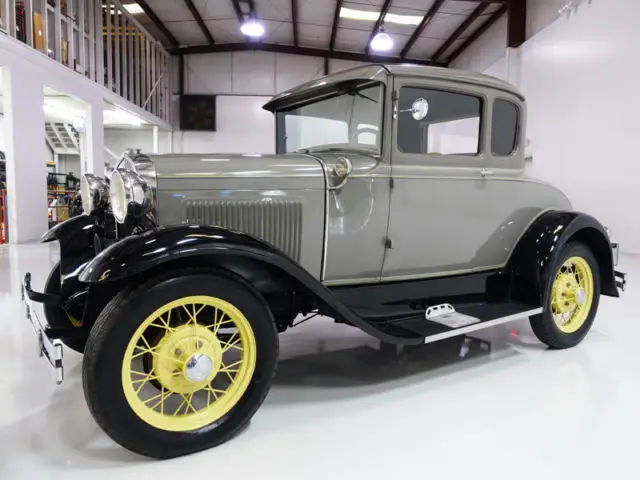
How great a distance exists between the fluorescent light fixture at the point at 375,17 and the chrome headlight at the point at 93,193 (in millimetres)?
11344

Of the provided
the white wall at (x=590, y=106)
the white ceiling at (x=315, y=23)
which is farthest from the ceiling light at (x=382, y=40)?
the white wall at (x=590, y=106)

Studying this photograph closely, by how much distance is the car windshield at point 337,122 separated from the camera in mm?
2619

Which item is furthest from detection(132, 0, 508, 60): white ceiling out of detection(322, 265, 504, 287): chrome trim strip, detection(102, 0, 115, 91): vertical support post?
detection(322, 265, 504, 287): chrome trim strip

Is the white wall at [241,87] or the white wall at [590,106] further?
the white wall at [241,87]

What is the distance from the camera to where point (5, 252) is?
7.20 m

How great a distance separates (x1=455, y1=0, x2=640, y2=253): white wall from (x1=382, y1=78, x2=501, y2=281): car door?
6.41 meters

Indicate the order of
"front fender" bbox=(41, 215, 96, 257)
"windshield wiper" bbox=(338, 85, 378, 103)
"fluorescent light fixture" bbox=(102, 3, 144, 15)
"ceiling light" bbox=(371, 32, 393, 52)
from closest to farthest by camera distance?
"windshield wiper" bbox=(338, 85, 378, 103), "front fender" bbox=(41, 215, 96, 257), "ceiling light" bbox=(371, 32, 393, 52), "fluorescent light fixture" bbox=(102, 3, 144, 15)

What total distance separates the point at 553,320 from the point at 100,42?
11897 millimetres

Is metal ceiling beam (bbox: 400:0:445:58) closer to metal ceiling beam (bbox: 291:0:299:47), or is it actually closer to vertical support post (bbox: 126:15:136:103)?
metal ceiling beam (bbox: 291:0:299:47)

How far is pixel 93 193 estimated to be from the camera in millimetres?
2674

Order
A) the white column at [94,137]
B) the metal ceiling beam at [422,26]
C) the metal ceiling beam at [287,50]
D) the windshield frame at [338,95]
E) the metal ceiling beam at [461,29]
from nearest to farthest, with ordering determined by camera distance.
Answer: the windshield frame at [338,95], the white column at [94,137], the metal ceiling beam at [422,26], the metal ceiling beam at [461,29], the metal ceiling beam at [287,50]

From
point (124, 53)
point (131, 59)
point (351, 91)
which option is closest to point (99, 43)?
point (124, 53)

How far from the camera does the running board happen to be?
2.43 metres

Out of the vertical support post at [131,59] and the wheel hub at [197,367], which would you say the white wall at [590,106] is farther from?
the vertical support post at [131,59]
